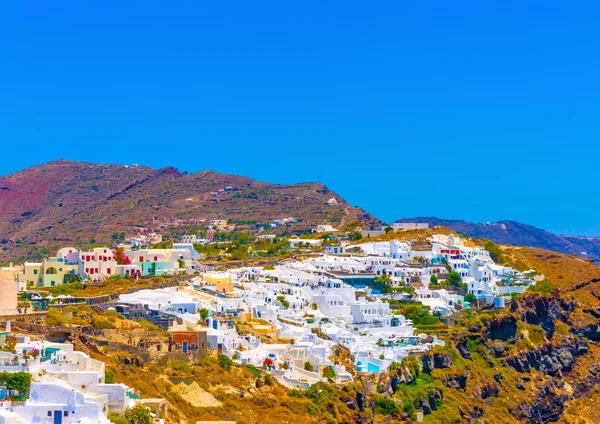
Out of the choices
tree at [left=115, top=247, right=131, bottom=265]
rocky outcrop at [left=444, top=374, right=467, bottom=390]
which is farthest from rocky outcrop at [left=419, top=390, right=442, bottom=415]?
tree at [left=115, top=247, right=131, bottom=265]

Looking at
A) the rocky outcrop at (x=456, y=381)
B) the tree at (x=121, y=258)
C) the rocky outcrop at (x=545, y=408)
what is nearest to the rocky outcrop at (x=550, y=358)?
the rocky outcrop at (x=545, y=408)

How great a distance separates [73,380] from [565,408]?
55243 millimetres

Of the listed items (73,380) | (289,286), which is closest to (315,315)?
(289,286)

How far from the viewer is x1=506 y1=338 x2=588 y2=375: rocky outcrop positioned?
8188 cm

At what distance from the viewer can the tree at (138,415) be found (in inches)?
1316

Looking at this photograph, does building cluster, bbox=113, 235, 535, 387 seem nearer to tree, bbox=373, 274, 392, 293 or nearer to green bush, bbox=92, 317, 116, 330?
tree, bbox=373, 274, 392, 293

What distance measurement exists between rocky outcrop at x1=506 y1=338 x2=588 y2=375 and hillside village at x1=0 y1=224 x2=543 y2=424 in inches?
181

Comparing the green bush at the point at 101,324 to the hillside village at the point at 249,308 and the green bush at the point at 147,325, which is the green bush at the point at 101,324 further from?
the green bush at the point at 147,325

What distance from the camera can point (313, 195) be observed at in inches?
7244

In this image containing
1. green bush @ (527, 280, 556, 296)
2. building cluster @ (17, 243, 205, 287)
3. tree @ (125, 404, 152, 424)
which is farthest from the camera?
green bush @ (527, 280, 556, 296)

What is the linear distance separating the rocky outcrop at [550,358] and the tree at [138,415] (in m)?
50.3

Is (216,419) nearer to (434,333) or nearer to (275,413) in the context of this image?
(275,413)

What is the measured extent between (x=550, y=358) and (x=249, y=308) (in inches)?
1244

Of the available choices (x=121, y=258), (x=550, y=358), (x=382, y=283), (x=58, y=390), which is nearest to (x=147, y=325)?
(x=58, y=390)
